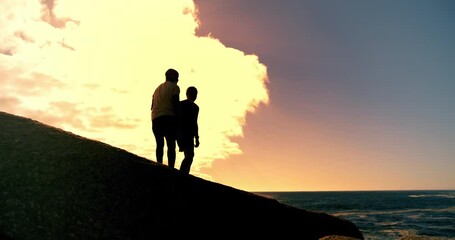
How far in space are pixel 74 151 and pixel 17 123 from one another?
1721 millimetres

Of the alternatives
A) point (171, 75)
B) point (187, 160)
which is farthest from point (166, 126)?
point (171, 75)

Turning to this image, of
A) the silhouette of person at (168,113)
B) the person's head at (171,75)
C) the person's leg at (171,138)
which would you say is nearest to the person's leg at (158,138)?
the silhouette of person at (168,113)

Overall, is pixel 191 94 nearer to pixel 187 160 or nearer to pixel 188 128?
pixel 188 128

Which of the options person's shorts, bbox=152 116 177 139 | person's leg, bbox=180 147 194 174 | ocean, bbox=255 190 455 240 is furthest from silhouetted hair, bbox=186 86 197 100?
ocean, bbox=255 190 455 240

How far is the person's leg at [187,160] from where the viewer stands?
937cm

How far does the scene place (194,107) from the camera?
9719mm

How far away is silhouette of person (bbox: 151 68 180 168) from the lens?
951 centimetres

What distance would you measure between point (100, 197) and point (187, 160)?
3.18m

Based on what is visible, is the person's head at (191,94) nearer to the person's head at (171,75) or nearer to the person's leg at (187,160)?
the person's head at (171,75)

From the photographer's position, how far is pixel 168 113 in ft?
31.2

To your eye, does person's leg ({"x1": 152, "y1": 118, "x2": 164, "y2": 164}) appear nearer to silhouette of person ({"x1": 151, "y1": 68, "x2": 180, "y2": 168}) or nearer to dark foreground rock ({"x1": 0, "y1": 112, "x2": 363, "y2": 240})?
silhouette of person ({"x1": 151, "y1": 68, "x2": 180, "y2": 168})

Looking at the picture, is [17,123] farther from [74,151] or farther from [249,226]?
[249,226]

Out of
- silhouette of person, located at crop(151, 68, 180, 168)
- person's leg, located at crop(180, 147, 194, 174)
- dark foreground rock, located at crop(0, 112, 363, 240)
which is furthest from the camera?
silhouette of person, located at crop(151, 68, 180, 168)

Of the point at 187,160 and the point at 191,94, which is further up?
the point at 191,94
